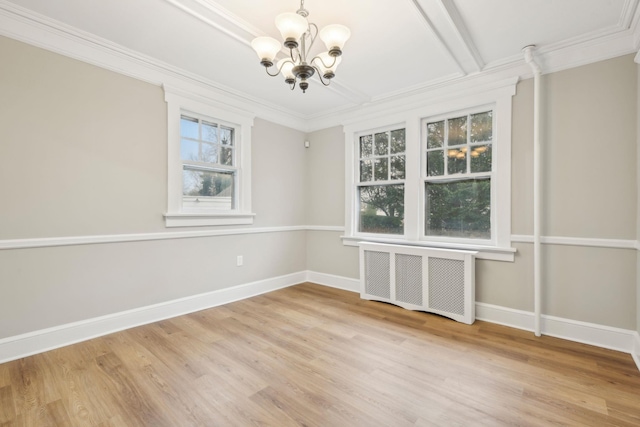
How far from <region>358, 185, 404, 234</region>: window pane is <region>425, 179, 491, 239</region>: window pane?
38 cm

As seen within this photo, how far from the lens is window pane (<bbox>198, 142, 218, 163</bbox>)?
11.5 ft

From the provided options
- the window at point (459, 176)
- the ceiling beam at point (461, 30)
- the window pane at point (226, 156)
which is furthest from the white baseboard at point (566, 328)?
the window pane at point (226, 156)

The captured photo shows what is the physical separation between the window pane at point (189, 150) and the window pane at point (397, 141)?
2.48 m

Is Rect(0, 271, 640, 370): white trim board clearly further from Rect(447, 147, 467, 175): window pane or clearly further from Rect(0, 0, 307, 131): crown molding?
Rect(0, 0, 307, 131): crown molding

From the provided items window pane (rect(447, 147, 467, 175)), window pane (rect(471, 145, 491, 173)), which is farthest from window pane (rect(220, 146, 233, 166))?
window pane (rect(471, 145, 491, 173))

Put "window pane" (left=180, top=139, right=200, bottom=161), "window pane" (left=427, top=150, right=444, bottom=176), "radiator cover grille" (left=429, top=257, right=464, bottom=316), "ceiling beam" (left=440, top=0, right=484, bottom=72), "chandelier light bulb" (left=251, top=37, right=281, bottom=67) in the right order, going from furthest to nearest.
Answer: "window pane" (left=427, top=150, right=444, bottom=176), "window pane" (left=180, top=139, right=200, bottom=161), "radiator cover grille" (left=429, top=257, right=464, bottom=316), "ceiling beam" (left=440, top=0, right=484, bottom=72), "chandelier light bulb" (left=251, top=37, right=281, bottom=67)

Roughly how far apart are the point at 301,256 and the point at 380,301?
1517mm

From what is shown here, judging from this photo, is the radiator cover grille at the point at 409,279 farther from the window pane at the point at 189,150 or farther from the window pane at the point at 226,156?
the window pane at the point at 189,150

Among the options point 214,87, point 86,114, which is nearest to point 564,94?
point 214,87

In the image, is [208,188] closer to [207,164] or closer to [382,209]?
[207,164]

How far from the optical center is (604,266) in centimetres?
255

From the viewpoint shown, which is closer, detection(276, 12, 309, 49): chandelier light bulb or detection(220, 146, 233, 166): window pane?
detection(276, 12, 309, 49): chandelier light bulb

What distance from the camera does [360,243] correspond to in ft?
12.9

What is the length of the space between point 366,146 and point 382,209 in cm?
94
